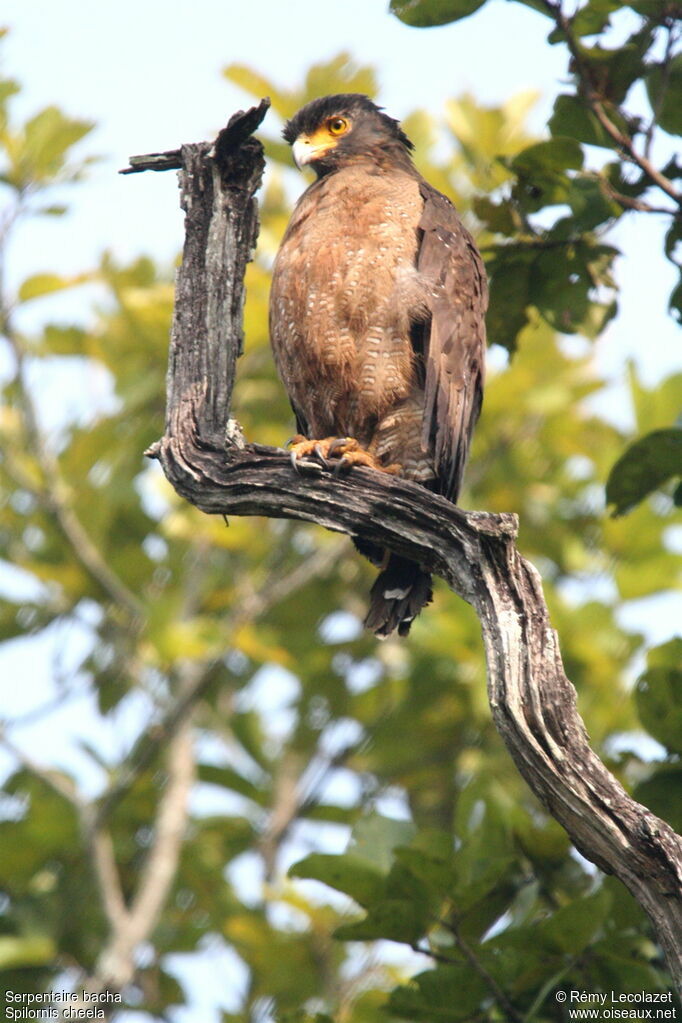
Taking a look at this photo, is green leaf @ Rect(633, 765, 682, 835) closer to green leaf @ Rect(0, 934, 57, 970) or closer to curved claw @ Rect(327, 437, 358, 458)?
curved claw @ Rect(327, 437, 358, 458)

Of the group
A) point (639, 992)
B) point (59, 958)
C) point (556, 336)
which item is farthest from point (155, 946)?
point (556, 336)

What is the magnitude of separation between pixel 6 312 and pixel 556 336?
440 centimetres

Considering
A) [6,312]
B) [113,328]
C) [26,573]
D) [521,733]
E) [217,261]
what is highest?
[113,328]

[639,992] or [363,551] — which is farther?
[363,551]

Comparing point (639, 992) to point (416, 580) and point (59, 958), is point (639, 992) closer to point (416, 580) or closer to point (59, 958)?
point (416, 580)

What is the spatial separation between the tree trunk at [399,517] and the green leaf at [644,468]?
52.5 inches

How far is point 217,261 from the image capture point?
12.6 ft

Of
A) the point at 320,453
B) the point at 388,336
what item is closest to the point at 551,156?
the point at 388,336

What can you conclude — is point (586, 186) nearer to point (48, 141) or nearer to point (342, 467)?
point (342, 467)

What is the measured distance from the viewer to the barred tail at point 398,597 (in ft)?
15.0

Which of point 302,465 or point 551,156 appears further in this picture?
point 551,156

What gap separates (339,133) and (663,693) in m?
3.13

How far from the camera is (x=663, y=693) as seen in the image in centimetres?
395

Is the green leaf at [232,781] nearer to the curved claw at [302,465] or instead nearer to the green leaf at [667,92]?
the curved claw at [302,465]
